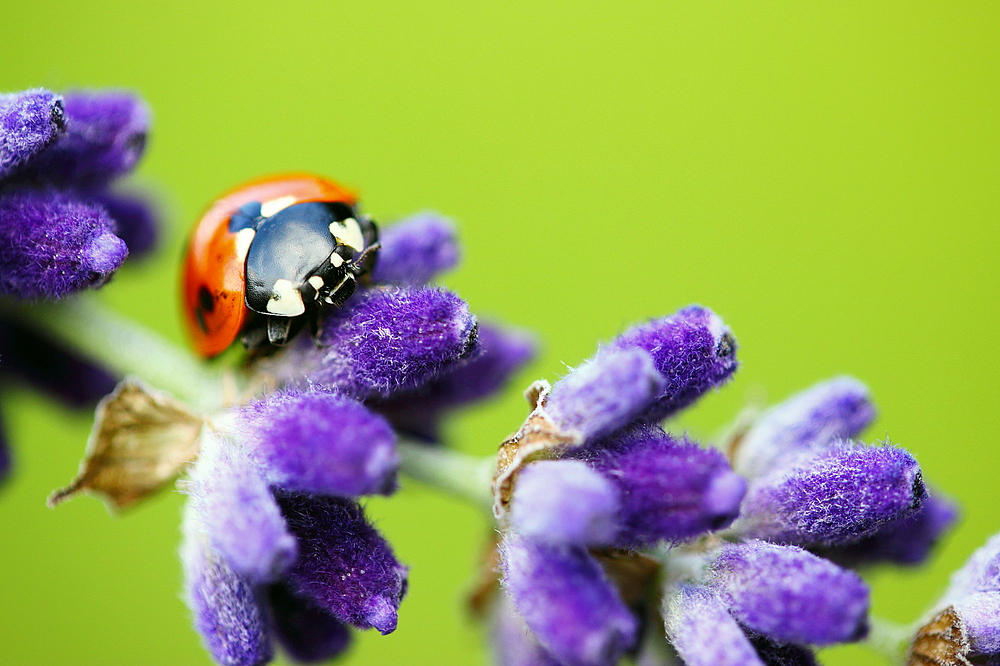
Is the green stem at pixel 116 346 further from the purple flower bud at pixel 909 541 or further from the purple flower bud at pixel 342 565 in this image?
the purple flower bud at pixel 909 541

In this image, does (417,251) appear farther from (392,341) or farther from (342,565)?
(342,565)

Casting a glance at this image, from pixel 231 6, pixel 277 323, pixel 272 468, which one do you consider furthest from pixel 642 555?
pixel 231 6

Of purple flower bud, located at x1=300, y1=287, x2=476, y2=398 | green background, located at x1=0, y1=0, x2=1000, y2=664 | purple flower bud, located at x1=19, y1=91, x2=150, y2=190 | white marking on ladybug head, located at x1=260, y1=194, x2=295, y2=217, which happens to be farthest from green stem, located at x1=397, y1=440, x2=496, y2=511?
green background, located at x1=0, y1=0, x2=1000, y2=664

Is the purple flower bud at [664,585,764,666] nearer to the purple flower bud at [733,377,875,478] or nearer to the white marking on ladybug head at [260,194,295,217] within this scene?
the purple flower bud at [733,377,875,478]

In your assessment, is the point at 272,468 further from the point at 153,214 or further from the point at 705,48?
the point at 705,48

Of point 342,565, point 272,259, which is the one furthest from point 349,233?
point 342,565

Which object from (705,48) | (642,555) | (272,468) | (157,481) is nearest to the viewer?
(272,468)

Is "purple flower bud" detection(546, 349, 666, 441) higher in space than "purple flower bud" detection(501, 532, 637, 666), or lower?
higher

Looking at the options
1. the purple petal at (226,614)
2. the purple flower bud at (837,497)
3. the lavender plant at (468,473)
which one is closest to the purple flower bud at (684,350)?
the lavender plant at (468,473)
